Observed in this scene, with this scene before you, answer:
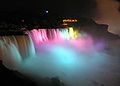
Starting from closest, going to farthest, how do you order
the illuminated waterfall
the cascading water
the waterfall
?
the waterfall → the illuminated waterfall → the cascading water

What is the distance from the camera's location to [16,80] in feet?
58.9

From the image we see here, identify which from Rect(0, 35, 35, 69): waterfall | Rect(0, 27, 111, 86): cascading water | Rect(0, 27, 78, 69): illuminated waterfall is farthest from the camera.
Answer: Rect(0, 27, 111, 86): cascading water

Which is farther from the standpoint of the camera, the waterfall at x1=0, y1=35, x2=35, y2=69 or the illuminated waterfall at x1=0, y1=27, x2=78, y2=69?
the illuminated waterfall at x1=0, y1=27, x2=78, y2=69

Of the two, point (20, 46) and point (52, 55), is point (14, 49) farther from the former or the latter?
point (52, 55)

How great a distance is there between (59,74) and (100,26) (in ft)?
95.8

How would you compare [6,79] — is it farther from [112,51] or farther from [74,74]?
[112,51]

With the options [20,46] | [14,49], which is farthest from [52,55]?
[14,49]

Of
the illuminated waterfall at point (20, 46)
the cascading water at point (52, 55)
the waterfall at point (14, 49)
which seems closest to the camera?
the waterfall at point (14, 49)

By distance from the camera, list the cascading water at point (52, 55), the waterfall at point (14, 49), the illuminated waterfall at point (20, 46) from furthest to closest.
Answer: the cascading water at point (52, 55) → the illuminated waterfall at point (20, 46) → the waterfall at point (14, 49)

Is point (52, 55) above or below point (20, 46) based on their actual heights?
below

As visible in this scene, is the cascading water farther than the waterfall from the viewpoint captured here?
Yes

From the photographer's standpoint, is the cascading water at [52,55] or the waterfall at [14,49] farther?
the cascading water at [52,55]

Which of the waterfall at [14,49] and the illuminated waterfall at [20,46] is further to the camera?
the illuminated waterfall at [20,46]

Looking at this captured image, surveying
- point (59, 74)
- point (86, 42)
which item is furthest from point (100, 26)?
point (59, 74)
